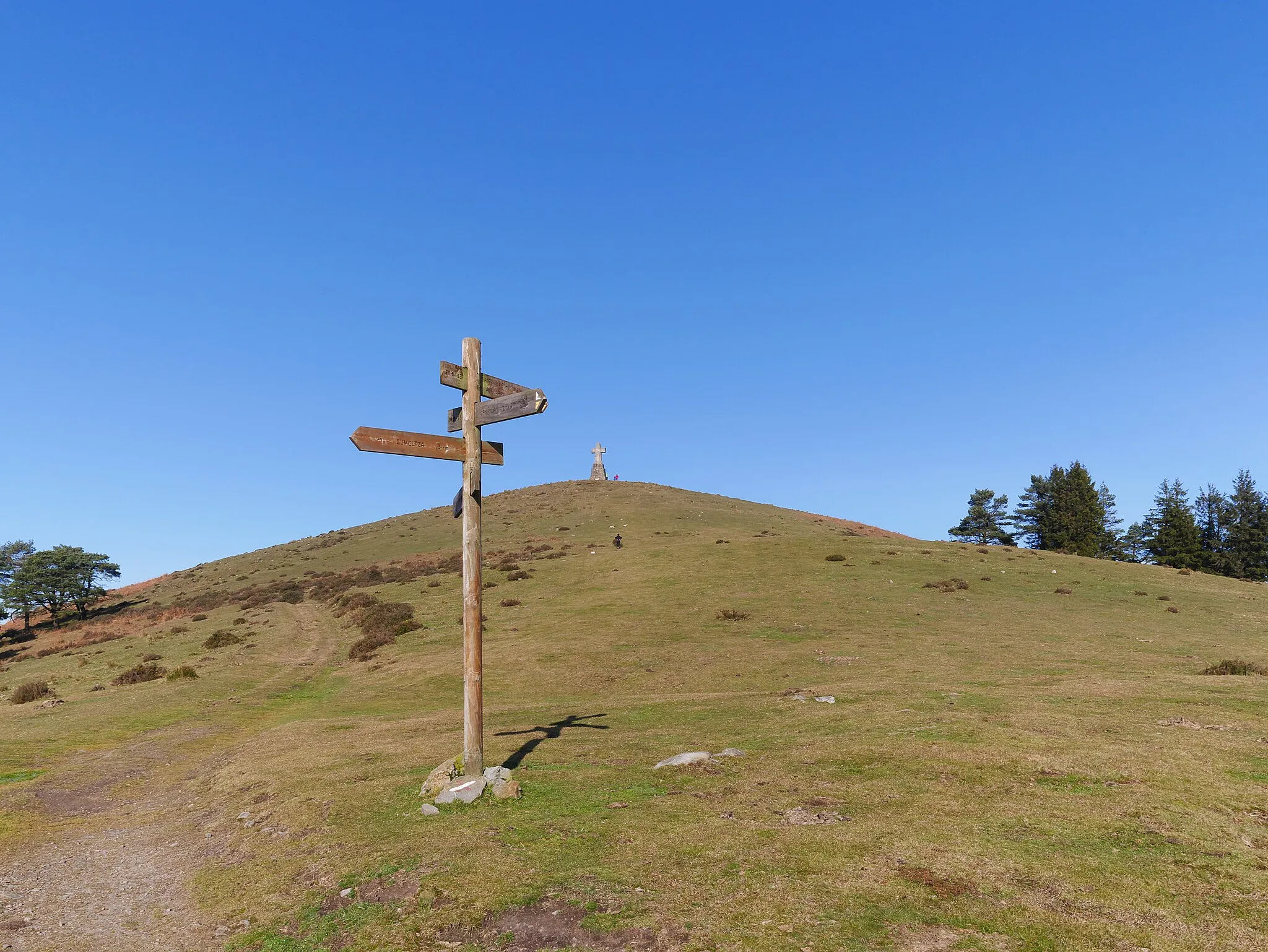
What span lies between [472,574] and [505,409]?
3.32 m

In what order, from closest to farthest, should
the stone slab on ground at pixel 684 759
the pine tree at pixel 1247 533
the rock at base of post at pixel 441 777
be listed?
1. the rock at base of post at pixel 441 777
2. the stone slab on ground at pixel 684 759
3. the pine tree at pixel 1247 533

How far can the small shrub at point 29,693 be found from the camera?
30.7m

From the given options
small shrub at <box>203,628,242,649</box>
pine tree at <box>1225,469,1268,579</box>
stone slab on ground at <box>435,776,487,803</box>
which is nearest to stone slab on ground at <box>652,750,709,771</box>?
stone slab on ground at <box>435,776,487,803</box>

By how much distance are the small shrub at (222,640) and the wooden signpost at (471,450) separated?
37881 mm

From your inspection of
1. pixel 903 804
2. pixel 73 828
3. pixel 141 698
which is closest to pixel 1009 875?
pixel 903 804

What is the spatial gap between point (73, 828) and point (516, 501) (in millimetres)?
98646

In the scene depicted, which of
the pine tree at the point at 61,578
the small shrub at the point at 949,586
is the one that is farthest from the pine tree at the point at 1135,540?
the pine tree at the point at 61,578

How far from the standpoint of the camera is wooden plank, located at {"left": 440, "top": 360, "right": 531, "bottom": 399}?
45.2 feet

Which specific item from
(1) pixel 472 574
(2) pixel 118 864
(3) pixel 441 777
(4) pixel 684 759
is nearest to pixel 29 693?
(2) pixel 118 864

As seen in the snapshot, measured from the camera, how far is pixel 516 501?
112 m

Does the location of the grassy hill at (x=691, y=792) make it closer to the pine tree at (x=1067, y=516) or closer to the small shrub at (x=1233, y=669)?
the small shrub at (x=1233, y=669)

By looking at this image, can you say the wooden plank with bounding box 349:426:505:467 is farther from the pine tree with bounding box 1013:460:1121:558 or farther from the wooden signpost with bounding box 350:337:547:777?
the pine tree with bounding box 1013:460:1121:558

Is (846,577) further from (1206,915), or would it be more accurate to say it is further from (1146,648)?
(1206,915)

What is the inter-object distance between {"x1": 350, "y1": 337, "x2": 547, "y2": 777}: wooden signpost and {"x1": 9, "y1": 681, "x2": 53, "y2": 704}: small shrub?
29.4 meters
